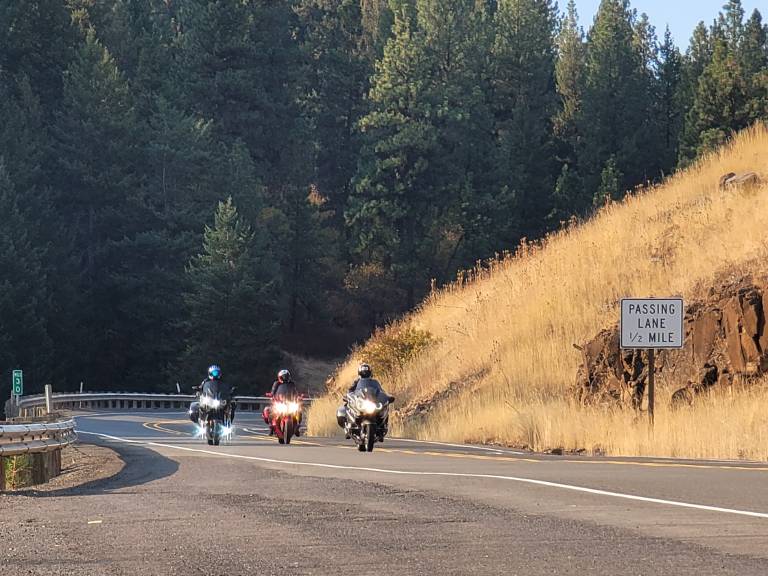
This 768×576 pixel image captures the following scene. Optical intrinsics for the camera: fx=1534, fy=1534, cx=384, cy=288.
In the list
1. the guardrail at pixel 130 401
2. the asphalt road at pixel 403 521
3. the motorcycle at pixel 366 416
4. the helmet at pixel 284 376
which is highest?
the guardrail at pixel 130 401

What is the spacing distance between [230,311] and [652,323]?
57.1 meters

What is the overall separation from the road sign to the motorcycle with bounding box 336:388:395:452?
435cm

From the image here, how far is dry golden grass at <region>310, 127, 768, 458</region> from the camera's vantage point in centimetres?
2722

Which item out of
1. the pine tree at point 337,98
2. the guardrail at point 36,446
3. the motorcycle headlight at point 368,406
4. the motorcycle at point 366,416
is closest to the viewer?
the guardrail at point 36,446

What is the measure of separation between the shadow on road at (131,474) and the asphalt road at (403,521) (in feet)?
0.30

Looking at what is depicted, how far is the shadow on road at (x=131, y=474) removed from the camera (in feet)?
54.3

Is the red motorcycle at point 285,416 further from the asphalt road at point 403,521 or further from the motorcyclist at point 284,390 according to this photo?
the asphalt road at point 403,521

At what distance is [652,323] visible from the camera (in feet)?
88.1

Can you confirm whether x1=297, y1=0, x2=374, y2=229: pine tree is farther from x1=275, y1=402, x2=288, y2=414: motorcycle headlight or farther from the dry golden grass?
x1=275, y1=402, x2=288, y2=414: motorcycle headlight

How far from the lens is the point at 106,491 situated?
16.2m

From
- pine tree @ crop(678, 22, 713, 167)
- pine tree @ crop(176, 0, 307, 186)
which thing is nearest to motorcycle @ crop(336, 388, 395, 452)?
pine tree @ crop(678, 22, 713, 167)

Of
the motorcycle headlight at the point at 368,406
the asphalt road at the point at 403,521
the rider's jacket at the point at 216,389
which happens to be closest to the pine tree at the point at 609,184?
the rider's jacket at the point at 216,389

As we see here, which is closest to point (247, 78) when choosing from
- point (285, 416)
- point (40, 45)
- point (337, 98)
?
point (337, 98)

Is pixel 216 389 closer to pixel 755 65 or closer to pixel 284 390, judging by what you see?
pixel 284 390
